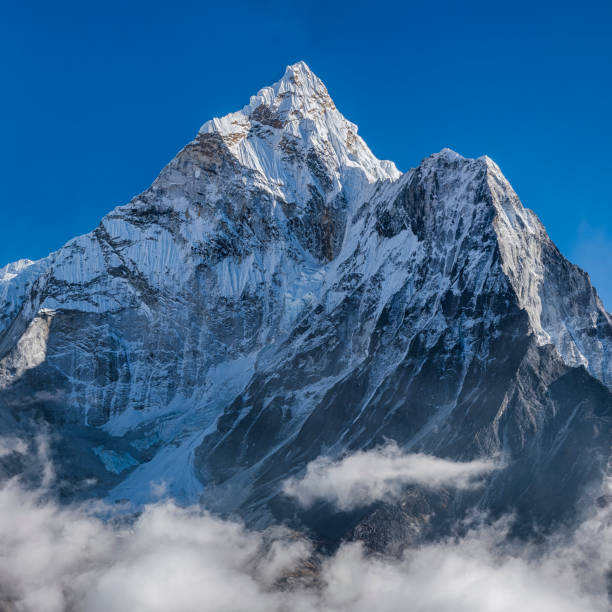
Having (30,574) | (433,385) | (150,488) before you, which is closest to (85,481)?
(150,488)

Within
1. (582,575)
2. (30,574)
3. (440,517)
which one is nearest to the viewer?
(582,575)

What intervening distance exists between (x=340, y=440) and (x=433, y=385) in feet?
73.0

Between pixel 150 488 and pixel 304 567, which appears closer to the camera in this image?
pixel 304 567

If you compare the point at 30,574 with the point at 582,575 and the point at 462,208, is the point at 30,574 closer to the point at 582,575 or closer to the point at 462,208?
the point at 582,575

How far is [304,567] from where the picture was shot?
148125 mm

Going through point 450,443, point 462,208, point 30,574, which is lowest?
point 30,574

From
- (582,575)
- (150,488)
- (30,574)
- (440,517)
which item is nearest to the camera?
(582,575)

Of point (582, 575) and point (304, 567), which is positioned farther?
point (304, 567)

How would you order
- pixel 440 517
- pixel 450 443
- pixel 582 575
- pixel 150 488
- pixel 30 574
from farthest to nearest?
pixel 150 488
pixel 30 574
pixel 450 443
pixel 440 517
pixel 582 575

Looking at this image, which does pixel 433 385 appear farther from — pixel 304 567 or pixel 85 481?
pixel 85 481

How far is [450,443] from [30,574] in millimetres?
83468

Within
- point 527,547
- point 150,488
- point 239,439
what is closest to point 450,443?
point 527,547

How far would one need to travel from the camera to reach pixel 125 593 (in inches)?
6122

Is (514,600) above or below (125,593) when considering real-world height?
above
